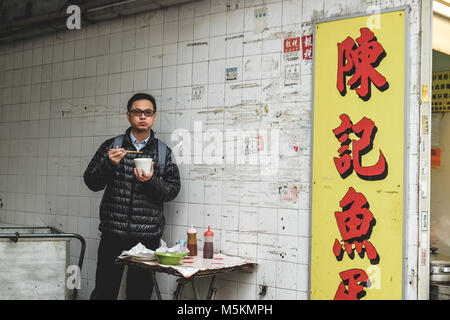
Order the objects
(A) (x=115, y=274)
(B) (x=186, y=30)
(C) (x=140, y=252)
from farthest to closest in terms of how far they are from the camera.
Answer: (B) (x=186, y=30), (A) (x=115, y=274), (C) (x=140, y=252)

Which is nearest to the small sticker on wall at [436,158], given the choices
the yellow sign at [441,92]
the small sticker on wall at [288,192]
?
the yellow sign at [441,92]

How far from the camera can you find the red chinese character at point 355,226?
3.98 m

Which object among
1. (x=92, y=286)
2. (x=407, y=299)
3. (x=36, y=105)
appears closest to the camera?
(x=407, y=299)

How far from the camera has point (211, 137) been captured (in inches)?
194

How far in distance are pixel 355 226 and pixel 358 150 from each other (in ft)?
1.95

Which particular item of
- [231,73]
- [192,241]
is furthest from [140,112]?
[192,241]

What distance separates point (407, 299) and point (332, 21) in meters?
2.26

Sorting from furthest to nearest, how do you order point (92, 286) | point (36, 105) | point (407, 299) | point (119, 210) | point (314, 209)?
point (36, 105), point (92, 286), point (119, 210), point (314, 209), point (407, 299)

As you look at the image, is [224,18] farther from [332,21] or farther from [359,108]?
[359,108]

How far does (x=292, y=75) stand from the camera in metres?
4.45

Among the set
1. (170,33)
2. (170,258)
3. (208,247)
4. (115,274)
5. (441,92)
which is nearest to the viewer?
(170,258)

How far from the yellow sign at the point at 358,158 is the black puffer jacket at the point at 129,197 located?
143 centimetres

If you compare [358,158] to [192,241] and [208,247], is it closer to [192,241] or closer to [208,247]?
[208,247]

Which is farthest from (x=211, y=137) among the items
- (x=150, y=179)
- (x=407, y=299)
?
(x=407, y=299)
